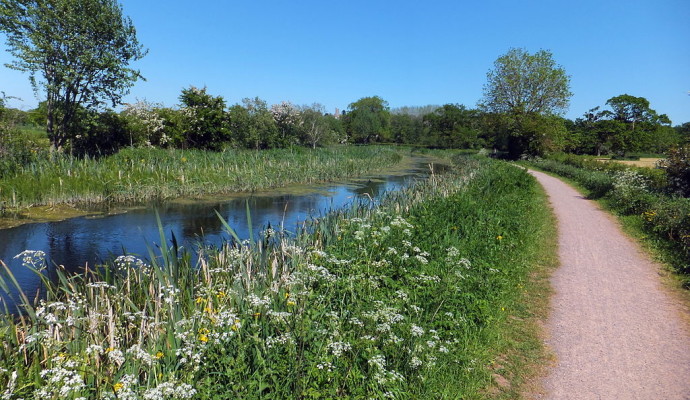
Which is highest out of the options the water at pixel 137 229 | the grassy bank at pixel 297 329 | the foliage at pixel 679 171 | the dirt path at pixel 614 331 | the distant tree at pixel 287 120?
the distant tree at pixel 287 120

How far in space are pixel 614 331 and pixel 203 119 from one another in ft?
82.6

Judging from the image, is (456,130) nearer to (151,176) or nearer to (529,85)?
(529,85)

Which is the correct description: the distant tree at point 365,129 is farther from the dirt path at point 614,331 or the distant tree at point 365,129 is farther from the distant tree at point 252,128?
the dirt path at point 614,331

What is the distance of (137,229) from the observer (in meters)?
11.0

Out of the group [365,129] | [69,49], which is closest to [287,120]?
[69,49]

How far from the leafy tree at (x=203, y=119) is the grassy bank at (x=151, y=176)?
193 inches

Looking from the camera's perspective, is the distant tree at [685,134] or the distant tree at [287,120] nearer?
the distant tree at [685,134]

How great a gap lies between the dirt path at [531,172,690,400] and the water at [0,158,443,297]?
170 inches

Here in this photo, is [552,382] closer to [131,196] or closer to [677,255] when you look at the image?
[677,255]

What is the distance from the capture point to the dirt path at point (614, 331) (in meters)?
3.98

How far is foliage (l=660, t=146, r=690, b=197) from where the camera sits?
43.7 feet

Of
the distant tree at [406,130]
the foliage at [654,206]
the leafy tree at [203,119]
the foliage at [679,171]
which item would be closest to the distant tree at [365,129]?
the distant tree at [406,130]

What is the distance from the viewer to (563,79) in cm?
4372

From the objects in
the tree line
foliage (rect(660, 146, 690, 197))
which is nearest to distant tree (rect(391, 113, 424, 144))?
the tree line
